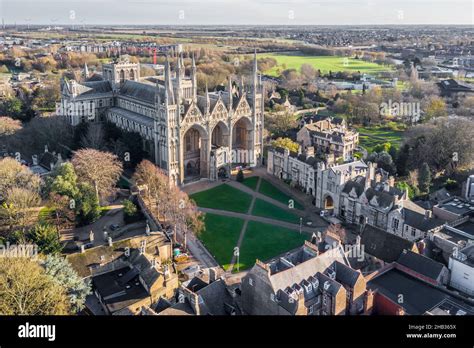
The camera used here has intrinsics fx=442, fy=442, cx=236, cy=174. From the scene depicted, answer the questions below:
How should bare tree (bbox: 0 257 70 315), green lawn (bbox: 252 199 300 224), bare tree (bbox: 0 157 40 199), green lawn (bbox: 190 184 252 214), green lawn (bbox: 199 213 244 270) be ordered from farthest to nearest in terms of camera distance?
1. green lawn (bbox: 190 184 252 214)
2. green lawn (bbox: 252 199 300 224)
3. bare tree (bbox: 0 157 40 199)
4. green lawn (bbox: 199 213 244 270)
5. bare tree (bbox: 0 257 70 315)

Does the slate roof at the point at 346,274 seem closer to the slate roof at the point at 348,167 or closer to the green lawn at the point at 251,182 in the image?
the slate roof at the point at 348,167

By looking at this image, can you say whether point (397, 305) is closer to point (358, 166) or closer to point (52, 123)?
point (358, 166)

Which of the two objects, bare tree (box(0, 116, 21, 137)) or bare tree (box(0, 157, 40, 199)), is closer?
bare tree (box(0, 157, 40, 199))

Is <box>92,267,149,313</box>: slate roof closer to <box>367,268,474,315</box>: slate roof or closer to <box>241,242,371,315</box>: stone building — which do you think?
<box>241,242,371,315</box>: stone building

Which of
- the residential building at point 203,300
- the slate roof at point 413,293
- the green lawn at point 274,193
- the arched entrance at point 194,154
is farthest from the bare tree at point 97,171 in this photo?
the slate roof at point 413,293

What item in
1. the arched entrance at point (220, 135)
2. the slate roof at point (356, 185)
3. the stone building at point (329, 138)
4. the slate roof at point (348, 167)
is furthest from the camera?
the stone building at point (329, 138)

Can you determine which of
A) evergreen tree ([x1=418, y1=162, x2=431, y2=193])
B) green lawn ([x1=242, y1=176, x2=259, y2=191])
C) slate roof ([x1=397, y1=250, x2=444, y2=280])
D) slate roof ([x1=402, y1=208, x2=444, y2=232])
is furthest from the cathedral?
slate roof ([x1=397, y1=250, x2=444, y2=280])
